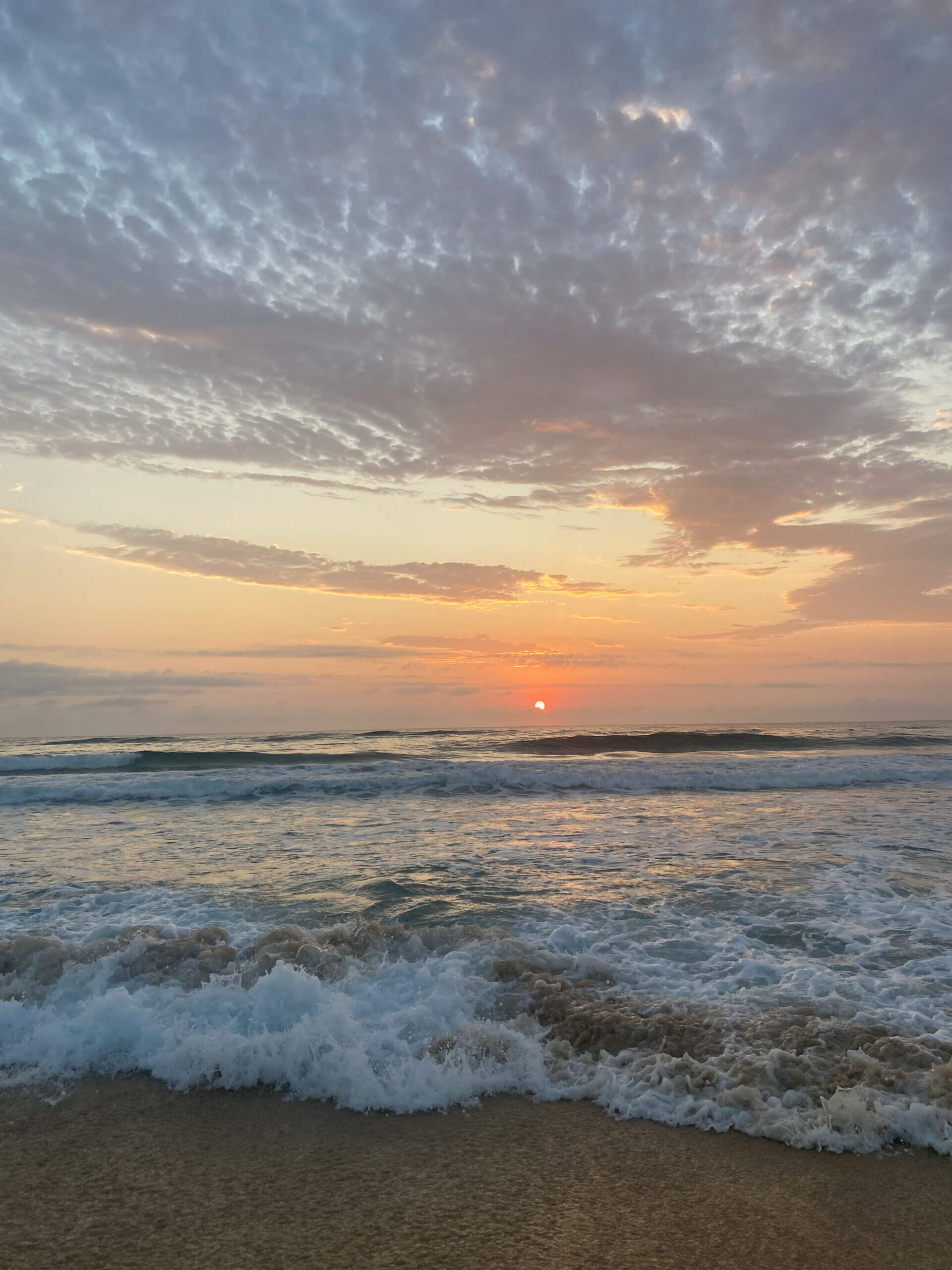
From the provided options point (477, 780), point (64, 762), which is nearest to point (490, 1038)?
point (477, 780)

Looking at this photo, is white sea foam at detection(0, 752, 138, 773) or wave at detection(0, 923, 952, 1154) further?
white sea foam at detection(0, 752, 138, 773)

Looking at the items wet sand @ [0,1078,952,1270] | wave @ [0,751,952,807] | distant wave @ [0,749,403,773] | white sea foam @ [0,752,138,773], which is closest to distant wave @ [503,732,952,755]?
wave @ [0,751,952,807]

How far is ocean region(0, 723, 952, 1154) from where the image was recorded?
4262 millimetres

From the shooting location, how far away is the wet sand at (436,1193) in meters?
2.96

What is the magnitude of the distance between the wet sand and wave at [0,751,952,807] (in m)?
15.3

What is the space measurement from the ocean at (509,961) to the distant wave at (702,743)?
1747cm

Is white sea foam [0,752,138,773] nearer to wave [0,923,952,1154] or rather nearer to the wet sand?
wave [0,923,952,1154]

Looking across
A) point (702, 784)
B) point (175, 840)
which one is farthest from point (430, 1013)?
point (702, 784)

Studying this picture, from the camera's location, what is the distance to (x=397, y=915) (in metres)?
7.43

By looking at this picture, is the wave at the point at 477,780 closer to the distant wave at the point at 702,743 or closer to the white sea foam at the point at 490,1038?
the distant wave at the point at 702,743

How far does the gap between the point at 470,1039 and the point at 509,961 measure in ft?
4.16

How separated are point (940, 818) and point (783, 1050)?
37.3 ft

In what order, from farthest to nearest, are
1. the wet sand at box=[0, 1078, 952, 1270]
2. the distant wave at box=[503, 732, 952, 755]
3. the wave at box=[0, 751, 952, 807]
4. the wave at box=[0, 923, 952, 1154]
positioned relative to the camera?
the distant wave at box=[503, 732, 952, 755] < the wave at box=[0, 751, 952, 807] < the wave at box=[0, 923, 952, 1154] < the wet sand at box=[0, 1078, 952, 1270]

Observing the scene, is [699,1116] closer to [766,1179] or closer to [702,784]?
[766,1179]
